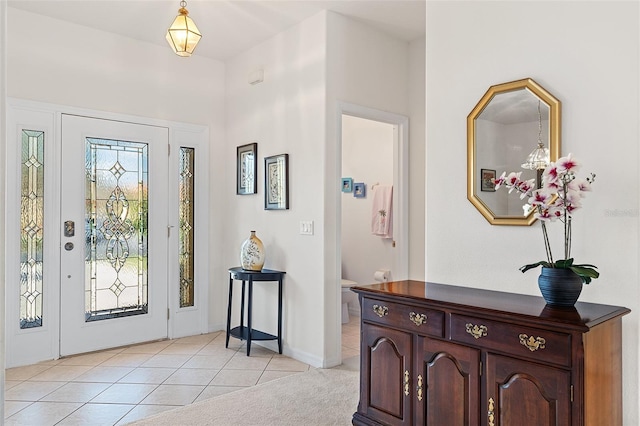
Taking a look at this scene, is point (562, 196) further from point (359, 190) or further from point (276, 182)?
point (359, 190)

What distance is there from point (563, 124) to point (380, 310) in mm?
1314

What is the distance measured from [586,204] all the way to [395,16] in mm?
2352

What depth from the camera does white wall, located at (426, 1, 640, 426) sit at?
6.93 ft

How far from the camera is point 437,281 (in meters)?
2.81

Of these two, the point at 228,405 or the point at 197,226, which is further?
the point at 197,226

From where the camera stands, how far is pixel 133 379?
3.48m

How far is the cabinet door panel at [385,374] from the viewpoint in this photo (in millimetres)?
2354

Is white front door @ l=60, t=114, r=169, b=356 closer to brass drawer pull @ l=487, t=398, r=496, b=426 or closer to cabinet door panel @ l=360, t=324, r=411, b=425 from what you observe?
cabinet door panel @ l=360, t=324, r=411, b=425

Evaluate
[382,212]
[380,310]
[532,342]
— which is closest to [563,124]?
[532,342]

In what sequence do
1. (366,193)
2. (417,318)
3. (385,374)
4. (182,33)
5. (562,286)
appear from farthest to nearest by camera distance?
(366,193)
(182,33)
(385,374)
(417,318)
(562,286)

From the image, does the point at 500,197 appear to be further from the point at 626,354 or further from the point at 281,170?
the point at 281,170

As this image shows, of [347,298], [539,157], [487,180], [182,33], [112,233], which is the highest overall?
[182,33]

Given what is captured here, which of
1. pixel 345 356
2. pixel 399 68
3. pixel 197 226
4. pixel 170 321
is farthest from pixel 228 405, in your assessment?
pixel 399 68

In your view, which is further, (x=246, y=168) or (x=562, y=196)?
(x=246, y=168)
